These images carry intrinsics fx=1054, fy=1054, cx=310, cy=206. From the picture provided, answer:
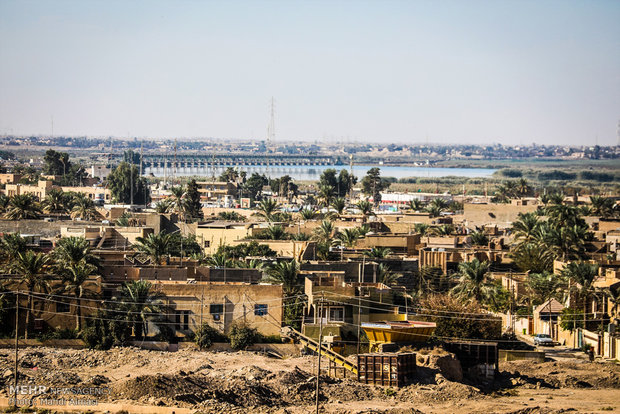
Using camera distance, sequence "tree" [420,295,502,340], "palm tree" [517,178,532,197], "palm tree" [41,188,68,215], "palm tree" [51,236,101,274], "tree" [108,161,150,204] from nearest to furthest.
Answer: "tree" [420,295,502,340]
"palm tree" [51,236,101,274]
"palm tree" [41,188,68,215]
"tree" [108,161,150,204]
"palm tree" [517,178,532,197]

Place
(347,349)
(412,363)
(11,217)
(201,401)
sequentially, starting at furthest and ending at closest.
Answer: (11,217)
(347,349)
(412,363)
(201,401)

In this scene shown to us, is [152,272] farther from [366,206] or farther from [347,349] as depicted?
[366,206]

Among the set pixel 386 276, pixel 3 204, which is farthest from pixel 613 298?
pixel 3 204

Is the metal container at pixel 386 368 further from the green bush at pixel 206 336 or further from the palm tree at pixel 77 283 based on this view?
the palm tree at pixel 77 283

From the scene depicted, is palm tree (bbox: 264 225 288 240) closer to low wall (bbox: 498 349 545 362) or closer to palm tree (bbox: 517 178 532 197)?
low wall (bbox: 498 349 545 362)

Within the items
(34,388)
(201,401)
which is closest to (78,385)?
(34,388)

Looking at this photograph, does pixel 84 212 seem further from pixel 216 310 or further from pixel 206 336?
pixel 206 336

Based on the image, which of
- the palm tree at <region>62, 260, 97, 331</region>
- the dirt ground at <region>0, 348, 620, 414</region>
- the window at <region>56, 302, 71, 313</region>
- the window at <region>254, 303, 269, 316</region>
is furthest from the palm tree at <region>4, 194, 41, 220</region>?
the window at <region>254, 303, 269, 316</region>
